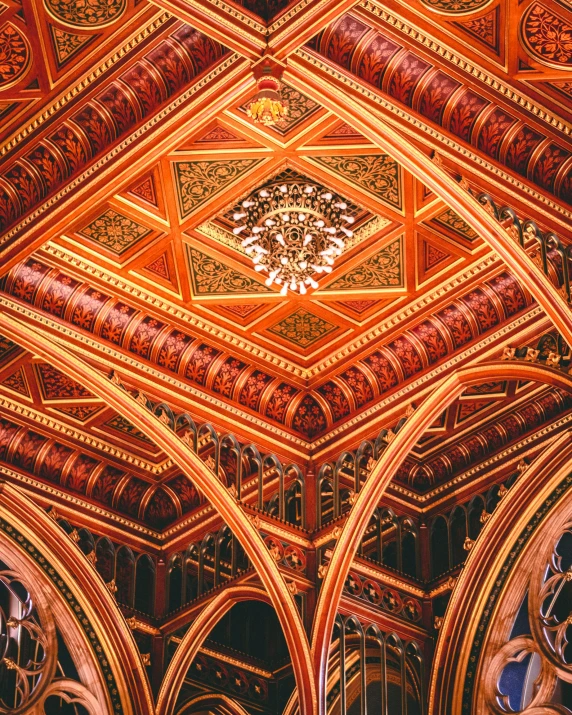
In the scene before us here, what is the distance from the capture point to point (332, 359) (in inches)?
645

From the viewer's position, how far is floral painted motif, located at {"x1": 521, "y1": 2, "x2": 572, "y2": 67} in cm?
1241

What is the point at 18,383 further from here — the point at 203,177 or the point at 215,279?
the point at 203,177

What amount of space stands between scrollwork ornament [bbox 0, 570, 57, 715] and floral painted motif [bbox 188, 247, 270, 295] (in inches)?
144

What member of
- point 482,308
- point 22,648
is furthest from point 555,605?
point 22,648

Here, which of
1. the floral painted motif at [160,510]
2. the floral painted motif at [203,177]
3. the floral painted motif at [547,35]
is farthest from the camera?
the floral painted motif at [160,510]

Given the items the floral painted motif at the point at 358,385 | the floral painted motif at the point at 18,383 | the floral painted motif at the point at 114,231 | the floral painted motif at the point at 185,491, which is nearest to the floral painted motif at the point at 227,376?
the floral painted motif at the point at 358,385

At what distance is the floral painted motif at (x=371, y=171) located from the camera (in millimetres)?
14352

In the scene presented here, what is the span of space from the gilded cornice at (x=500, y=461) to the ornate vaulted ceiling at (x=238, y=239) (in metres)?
0.03

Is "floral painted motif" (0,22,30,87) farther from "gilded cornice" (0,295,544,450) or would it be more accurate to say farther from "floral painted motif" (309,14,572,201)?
"gilded cornice" (0,295,544,450)

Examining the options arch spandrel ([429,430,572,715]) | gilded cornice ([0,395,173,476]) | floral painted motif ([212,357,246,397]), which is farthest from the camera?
gilded cornice ([0,395,173,476])

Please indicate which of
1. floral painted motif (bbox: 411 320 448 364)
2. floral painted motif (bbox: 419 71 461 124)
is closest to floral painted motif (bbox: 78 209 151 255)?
floral painted motif (bbox: 411 320 448 364)

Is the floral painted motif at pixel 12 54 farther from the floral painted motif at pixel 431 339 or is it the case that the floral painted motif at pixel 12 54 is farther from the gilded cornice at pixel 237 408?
the floral painted motif at pixel 431 339

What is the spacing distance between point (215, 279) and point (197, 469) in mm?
1831

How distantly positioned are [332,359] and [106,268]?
98.9 inches
